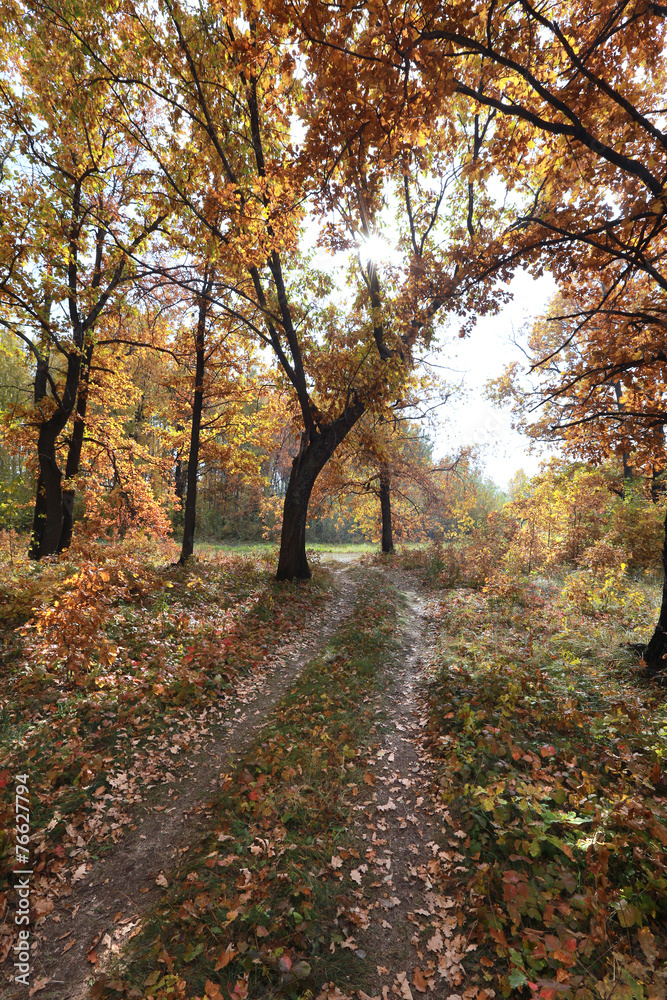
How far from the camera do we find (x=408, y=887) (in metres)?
3.71

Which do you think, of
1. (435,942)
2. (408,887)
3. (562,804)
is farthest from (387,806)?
(562,804)

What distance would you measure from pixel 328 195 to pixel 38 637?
8.07 m

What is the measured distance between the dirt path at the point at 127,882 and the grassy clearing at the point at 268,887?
0.18 m

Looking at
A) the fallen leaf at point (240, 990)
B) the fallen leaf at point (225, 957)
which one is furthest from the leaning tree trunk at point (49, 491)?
the fallen leaf at point (240, 990)

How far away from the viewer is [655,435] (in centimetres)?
665

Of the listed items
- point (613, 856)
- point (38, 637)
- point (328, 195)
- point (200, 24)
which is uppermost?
point (200, 24)

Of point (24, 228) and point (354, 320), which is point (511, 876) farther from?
point (24, 228)

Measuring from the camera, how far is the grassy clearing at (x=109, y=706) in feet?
13.3

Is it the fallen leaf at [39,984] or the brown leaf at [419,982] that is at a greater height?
the fallen leaf at [39,984]

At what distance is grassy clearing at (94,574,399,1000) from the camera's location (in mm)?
2922

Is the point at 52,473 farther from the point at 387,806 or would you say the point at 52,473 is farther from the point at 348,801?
the point at 387,806

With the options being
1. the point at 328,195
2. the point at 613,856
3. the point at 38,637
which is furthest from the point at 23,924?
the point at 328,195

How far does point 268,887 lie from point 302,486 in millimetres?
9760

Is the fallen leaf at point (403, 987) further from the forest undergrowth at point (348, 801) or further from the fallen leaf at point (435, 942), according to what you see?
the fallen leaf at point (435, 942)
